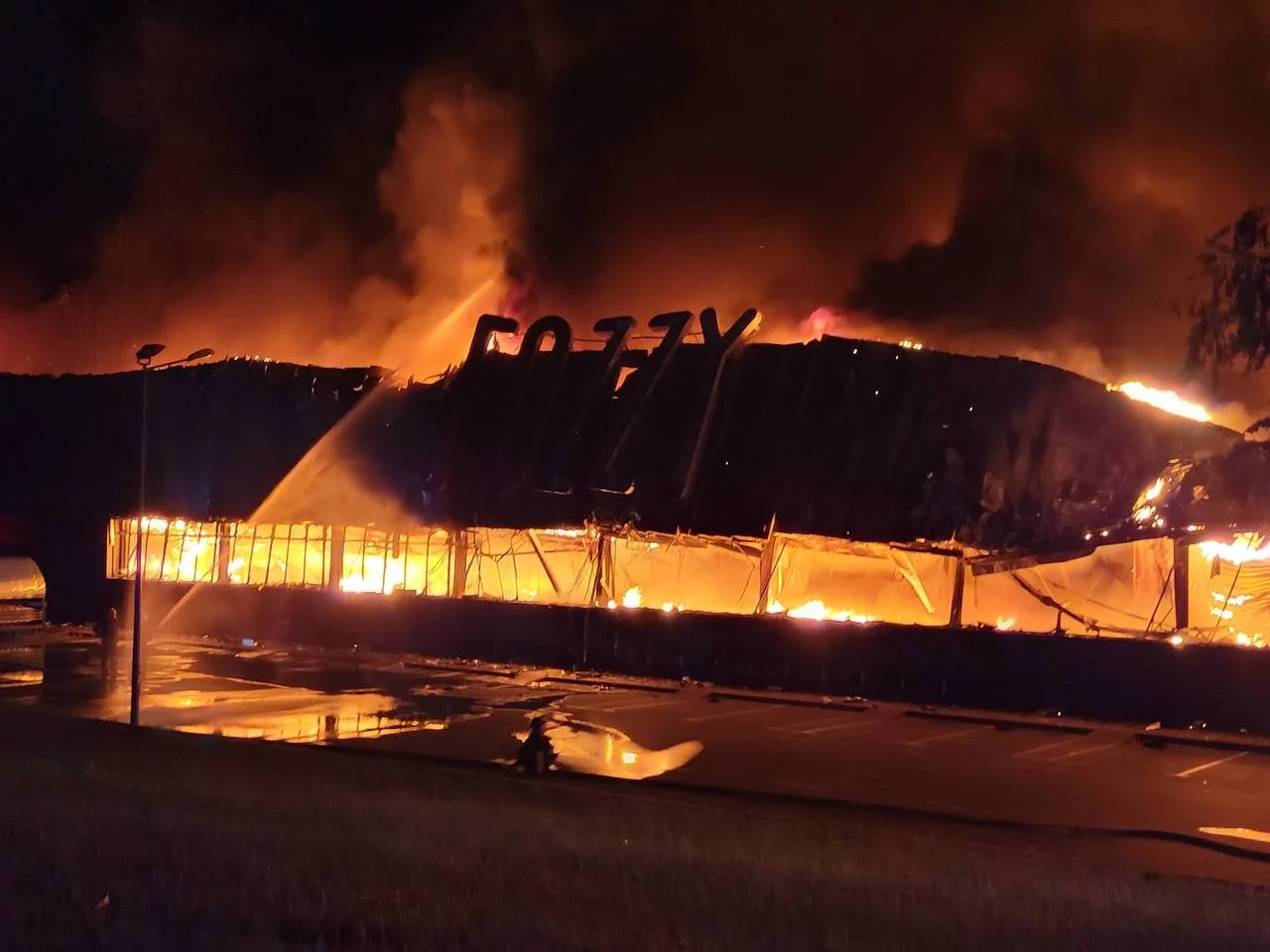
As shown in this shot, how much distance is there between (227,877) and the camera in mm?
7215

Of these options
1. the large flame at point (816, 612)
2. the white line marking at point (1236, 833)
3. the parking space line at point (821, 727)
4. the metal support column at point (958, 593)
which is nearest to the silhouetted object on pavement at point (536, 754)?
the parking space line at point (821, 727)

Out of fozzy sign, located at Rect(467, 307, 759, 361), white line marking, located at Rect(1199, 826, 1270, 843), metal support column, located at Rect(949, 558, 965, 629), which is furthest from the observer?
fozzy sign, located at Rect(467, 307, 759, 361)

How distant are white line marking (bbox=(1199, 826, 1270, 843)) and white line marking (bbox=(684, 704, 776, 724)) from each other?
760cm

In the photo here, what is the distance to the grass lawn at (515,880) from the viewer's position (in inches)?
251

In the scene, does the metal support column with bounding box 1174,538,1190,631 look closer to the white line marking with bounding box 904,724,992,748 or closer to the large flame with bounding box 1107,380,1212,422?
the large flame with bounding box 1107,380,1212,422

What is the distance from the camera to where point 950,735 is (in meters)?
16.6

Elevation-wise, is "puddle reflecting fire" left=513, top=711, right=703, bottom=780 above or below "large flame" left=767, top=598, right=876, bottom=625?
below

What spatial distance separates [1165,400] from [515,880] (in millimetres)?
17952

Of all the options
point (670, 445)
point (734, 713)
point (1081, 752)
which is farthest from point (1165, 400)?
point (734, 713)

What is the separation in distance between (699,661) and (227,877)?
1493 cm

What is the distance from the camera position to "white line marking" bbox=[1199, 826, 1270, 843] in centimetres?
1046

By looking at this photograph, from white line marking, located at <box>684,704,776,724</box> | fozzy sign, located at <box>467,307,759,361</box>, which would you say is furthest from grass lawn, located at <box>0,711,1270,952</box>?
fozzy sign, located at <box>467,307,759,361</box>

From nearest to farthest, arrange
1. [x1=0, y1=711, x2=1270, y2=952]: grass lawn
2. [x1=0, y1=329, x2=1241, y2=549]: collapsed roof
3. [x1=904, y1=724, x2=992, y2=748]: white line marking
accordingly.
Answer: [x1=0, y1=711, x2=1270, y2=952]: grass lawn < [x1=904, y1=724, x2=992, y2=748]: white line marking < [x1=0, y1=329, x2=1241, y2=549]: collapsed roof

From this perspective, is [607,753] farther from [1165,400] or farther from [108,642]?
[1165,400]
